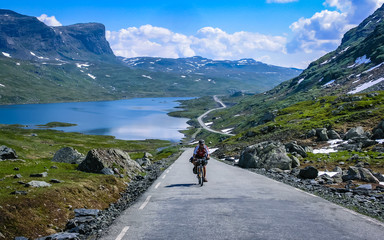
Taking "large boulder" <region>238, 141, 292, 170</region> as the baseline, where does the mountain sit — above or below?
above

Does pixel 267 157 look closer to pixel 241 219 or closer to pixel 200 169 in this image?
pixel 200 169

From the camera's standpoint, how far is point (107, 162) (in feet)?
75.0

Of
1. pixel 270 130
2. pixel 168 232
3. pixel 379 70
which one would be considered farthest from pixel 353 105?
pixel 379 70

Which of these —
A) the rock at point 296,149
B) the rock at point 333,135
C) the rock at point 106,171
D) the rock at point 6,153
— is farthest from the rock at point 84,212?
the rock at point 333,135

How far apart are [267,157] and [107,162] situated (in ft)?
55.5

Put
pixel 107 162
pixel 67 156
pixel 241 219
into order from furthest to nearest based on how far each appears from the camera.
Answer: pixel 67 156 → pixel 107 162 → pixel 241 219

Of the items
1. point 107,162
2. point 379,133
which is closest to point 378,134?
point 379,133

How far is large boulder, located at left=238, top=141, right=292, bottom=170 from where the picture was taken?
94.1 feet

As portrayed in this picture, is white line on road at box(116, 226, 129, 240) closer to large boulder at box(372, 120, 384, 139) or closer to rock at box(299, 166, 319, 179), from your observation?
rock at box(299, 166, 319, 179)

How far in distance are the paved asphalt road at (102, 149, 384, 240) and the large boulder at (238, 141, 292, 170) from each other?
1442cm

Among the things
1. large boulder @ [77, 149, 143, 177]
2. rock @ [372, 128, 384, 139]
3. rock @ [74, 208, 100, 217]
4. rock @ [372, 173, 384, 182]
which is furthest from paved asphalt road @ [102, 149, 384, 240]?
rock @ [372, 128, 384, 139]

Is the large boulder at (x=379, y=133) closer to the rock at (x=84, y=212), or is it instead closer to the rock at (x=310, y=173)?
the rock at (x=310, y=173)

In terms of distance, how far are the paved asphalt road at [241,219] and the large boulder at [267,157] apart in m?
14.4

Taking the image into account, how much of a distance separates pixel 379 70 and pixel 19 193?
148 meters
